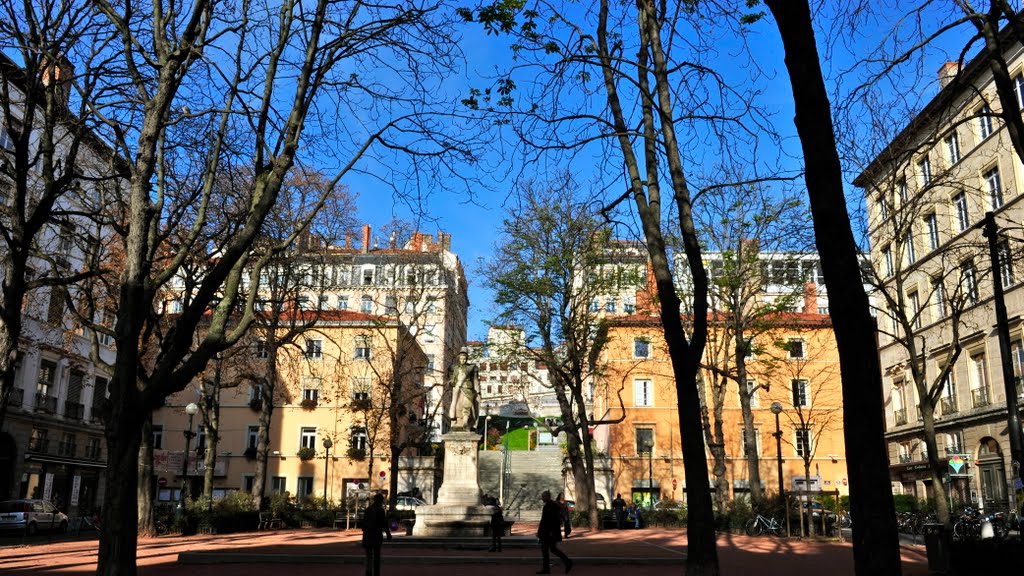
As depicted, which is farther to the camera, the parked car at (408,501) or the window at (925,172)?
the parked car at (408,501)

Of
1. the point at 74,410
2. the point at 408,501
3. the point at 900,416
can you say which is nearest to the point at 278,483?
the point at 74,410

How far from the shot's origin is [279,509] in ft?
106

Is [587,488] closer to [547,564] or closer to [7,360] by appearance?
[547,564]

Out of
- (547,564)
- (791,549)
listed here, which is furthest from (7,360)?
(791,549)

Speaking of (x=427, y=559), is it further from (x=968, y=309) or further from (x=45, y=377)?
(x=45, y=377)

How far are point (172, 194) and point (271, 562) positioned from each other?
7.90 metres

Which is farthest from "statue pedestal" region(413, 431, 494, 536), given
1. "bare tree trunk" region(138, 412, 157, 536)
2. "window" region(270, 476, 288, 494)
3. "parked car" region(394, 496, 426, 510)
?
"window" region(270, 476, 288, 494)

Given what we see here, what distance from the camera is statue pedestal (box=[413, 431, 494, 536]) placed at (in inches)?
867

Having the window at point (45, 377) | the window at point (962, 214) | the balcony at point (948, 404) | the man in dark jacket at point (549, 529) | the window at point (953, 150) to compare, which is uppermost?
the window at point (953, 150)

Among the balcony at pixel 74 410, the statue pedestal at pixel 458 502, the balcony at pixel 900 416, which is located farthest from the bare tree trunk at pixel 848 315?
the balcony at pixel 74 410

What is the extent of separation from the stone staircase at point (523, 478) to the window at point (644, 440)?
9.45 metres

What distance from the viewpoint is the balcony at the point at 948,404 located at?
3662 centimetres

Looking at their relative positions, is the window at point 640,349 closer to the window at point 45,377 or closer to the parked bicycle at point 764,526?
the parked bicycle at point 764,526

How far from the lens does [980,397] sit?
1350 inches
